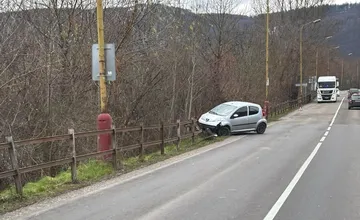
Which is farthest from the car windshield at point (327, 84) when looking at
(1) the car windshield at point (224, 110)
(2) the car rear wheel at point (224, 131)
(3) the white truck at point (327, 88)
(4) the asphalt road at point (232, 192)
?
(4) the asphalt road at point (232, 192)

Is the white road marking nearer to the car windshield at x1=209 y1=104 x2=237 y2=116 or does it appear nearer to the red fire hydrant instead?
the red fire hydrant

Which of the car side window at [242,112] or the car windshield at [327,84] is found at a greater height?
the car windshield at [327,84]

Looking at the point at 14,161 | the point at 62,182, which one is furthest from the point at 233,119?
the point at 14,161

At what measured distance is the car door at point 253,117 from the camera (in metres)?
25.0

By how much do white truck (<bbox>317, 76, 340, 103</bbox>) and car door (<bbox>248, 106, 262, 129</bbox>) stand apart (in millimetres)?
43585

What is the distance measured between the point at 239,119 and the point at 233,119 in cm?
46

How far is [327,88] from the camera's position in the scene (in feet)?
221

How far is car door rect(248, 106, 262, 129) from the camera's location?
24984 millimetres

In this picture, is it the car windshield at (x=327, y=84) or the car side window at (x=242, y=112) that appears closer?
the car side window at (x=242, y=112)

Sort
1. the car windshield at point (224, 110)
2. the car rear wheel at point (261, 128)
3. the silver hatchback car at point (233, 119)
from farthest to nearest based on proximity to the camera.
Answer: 1. the car rear wheel at point (261, 128)
2. the car windshield at point (224, 110)
3. the silver hatchback car at point (233, 119)

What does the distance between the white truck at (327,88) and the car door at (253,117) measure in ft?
143

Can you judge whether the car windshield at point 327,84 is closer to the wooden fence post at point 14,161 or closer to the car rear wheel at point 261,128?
the car rear wheel at point 261,128

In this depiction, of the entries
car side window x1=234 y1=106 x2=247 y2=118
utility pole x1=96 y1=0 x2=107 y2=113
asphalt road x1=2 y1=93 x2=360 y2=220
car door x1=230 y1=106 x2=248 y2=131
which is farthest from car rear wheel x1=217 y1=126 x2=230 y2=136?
utility pole x1=96 y1=0 x2=107 y2=113

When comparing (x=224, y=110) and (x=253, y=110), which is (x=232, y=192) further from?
(x=253, y=110)
